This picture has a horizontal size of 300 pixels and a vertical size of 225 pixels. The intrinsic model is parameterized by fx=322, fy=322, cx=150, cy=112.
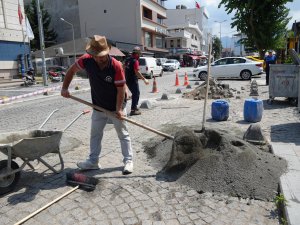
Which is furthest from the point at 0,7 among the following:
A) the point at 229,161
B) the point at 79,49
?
the point at 229,161

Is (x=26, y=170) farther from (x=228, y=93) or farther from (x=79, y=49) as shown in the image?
(x=79, y=49)

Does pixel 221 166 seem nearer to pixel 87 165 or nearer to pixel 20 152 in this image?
pixel 87 165

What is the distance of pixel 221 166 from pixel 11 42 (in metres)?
25.0

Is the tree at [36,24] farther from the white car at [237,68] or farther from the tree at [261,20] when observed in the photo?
the white car at [237,68]

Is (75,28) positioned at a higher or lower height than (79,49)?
higher

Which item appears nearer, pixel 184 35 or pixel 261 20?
pixel 261 20

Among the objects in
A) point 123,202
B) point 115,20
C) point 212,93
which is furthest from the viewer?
point 115,20

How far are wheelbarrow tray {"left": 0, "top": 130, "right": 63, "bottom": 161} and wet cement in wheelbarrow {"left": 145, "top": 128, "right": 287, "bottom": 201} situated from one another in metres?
1.53

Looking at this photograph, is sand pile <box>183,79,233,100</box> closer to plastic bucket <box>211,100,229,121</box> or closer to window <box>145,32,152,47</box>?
plastic bucket <box>211,100,229,121</box>

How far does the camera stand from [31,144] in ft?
12.9

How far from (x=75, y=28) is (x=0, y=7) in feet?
96.5

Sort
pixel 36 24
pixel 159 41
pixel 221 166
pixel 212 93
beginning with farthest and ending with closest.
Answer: pixel 159 41 → pixel 36 24 → pixel 212 93 → pixel 221 166

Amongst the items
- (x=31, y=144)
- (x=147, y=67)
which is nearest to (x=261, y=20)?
(x=147, y=67)

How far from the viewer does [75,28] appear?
5322cm
